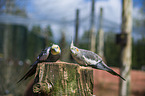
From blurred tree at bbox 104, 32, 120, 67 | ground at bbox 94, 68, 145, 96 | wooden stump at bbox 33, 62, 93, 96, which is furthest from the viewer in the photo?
blurred tree at bbox 104, 32, 120, 67

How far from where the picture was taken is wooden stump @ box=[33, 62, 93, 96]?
146cm

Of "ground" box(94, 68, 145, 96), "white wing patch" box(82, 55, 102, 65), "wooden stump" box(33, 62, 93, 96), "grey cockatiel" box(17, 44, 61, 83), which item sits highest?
"grey cockatiel" box(17, 44, 61, 83)

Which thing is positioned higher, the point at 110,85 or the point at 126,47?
the point at 126,47

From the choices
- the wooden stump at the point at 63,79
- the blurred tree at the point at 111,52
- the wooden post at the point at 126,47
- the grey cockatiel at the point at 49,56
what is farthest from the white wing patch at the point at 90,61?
the blurred tree at the point at 111,52

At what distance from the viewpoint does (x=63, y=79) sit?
1488 mm

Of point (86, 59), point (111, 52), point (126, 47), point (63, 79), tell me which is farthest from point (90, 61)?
point (111, 52)

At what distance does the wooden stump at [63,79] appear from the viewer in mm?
1460

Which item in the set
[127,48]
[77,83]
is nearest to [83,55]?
[77,83]

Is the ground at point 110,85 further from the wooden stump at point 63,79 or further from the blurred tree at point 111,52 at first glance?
the blurred tree at point 111,52

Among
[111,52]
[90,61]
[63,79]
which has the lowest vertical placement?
[111,52]

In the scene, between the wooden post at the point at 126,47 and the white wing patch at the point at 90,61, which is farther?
the wooden post at the point at 126,47

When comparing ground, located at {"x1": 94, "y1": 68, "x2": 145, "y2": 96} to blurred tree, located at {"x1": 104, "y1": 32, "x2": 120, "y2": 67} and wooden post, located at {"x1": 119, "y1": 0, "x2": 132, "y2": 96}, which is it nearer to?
wooden post, located at {"x1": 119, "y1": 0, "x2": 132, "y2": 96}

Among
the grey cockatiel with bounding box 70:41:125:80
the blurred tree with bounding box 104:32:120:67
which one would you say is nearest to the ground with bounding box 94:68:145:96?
the grey cockatiel with bounding box 70:41:125:80

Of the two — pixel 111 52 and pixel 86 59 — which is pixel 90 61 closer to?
pixel 86 59
